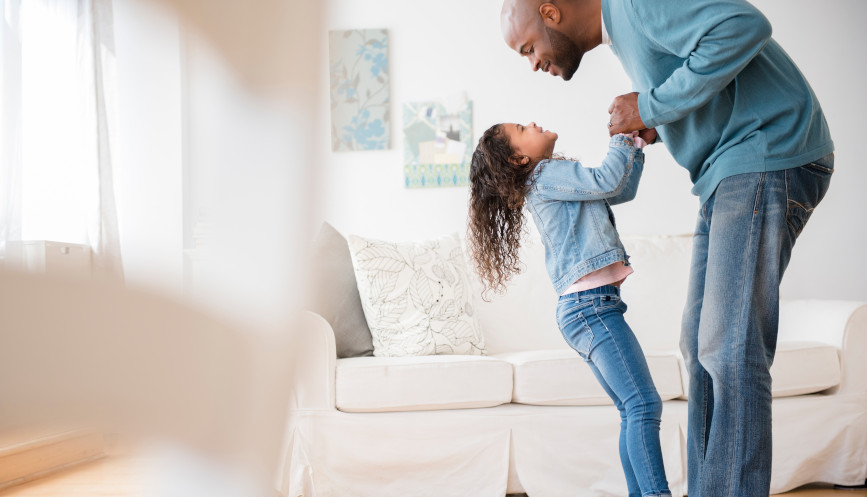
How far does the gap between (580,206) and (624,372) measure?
417mm

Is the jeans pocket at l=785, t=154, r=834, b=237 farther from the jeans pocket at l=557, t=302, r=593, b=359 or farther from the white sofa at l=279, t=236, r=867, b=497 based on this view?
the white sofa at l=279, t=236, r=867, b=497

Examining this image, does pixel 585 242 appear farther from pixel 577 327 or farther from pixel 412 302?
pixel 412 302

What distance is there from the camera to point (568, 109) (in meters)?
3.39

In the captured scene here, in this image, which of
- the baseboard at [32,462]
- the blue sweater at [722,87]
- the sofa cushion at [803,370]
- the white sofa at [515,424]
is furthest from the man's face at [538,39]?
the baseboard at [32,462]

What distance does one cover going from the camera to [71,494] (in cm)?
214

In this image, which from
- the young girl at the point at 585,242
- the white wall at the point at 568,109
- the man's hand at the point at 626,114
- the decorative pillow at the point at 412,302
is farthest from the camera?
the white wall at the point at 568,109

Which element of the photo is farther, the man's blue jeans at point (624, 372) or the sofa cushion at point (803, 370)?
the sofa cushion at point (803, 370)

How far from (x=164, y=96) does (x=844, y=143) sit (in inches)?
150

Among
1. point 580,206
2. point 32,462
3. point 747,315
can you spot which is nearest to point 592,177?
point 580,206

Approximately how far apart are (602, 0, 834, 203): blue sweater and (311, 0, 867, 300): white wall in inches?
82.9

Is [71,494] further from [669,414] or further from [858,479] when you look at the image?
[858,479]

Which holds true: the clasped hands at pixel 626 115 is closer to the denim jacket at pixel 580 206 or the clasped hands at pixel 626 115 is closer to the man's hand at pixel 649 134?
the man's hand at pixel 649 134

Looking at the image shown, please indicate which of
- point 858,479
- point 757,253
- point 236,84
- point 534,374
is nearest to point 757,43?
point 757,253

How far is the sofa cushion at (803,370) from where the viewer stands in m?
2.29
